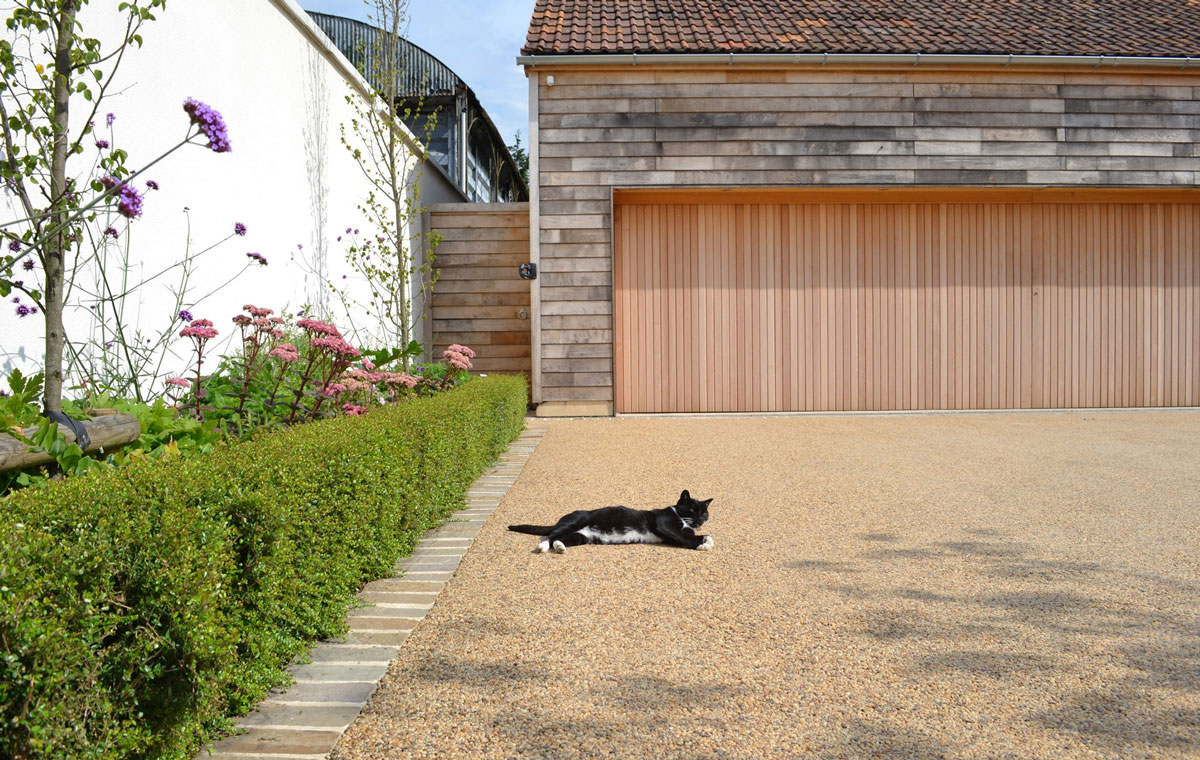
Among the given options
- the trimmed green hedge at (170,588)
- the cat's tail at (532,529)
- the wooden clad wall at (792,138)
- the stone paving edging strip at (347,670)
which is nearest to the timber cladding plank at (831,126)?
the wooden clad wall at (792,138)

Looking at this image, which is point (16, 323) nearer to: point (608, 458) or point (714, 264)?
point (608, 458)

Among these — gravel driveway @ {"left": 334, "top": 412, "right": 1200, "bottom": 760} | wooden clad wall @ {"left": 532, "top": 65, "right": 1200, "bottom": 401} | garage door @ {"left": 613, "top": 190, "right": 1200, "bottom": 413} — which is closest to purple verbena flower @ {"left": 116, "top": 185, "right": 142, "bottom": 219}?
gravel driveway @ {"left": 334, "top": 412, "right": 1200, "bottom": 760}

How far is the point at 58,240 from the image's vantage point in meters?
3.57

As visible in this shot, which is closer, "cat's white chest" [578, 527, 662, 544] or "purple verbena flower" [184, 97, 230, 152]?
"purple verbena flower" [184, 97, 230, 152]

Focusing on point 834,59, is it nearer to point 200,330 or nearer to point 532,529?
point 532,529

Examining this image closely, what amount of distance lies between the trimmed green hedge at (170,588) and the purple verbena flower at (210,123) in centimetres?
115

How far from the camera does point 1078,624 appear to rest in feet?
10.3

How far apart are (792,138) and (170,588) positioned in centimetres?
887

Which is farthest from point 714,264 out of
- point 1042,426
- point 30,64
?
point 30,64

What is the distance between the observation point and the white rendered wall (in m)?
5.06

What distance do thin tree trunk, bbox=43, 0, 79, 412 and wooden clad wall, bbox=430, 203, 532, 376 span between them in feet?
Result: 23.8

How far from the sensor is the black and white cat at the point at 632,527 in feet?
14.1

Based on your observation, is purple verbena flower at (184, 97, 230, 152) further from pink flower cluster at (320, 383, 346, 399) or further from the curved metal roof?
the curved metal roof

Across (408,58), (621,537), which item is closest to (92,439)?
(621,537)
